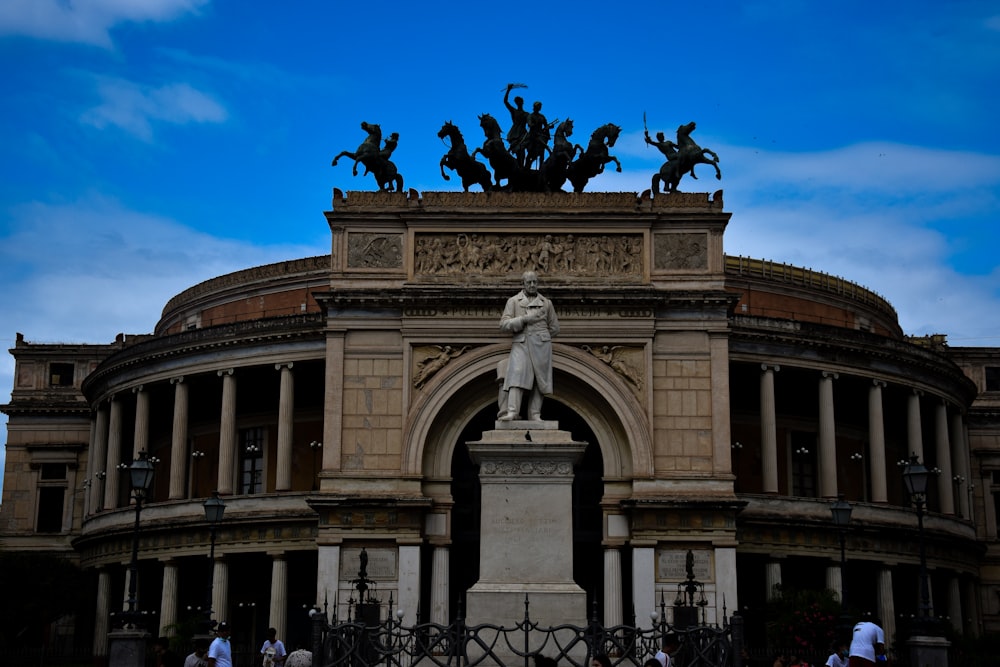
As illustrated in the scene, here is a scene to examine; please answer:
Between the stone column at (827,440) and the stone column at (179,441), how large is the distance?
26089mm

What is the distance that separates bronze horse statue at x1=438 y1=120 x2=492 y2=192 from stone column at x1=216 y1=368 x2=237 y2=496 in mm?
13864

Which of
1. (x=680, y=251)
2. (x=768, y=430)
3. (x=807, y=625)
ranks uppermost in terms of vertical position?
(x=680, y=251)

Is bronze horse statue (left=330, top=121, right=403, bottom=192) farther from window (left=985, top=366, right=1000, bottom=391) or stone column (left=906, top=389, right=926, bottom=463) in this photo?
window (left=985, top=366, right=1000, bottom=391)

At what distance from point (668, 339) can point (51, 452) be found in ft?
120

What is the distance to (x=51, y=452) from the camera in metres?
69.2

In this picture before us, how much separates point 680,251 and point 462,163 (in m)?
8.49

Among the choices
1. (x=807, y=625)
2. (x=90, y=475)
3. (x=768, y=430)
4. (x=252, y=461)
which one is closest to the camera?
(x=807, y=625)

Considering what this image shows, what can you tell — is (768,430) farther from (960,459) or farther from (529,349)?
(529,349)

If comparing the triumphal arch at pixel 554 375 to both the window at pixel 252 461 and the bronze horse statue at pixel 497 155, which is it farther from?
the window at pixel 252 461

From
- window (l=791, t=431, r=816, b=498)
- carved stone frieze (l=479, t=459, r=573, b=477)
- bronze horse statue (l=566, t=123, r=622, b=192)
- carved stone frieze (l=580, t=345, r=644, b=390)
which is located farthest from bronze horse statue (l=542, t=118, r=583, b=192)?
carved stone frieze (l=479, t=459, r=573, b=477)

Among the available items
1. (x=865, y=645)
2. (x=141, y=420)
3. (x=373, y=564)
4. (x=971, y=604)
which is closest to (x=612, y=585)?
(x=373, y=564)

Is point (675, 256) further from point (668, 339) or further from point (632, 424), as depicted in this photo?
point (632, 424)

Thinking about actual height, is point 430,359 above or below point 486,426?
above

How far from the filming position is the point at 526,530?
23.8m
